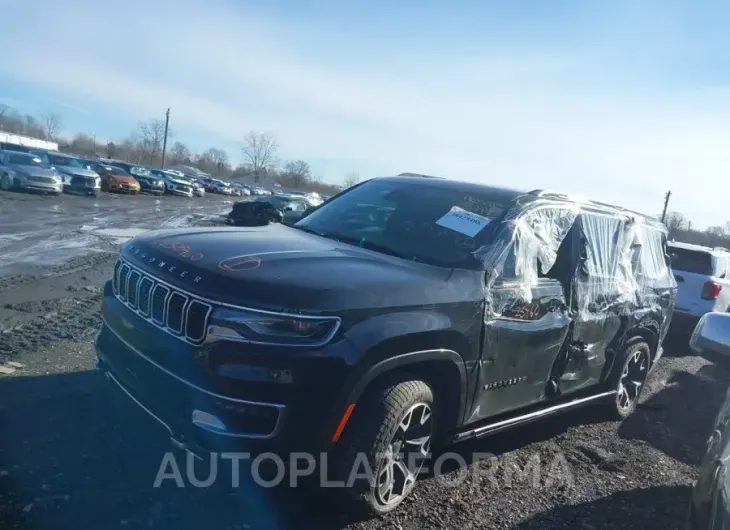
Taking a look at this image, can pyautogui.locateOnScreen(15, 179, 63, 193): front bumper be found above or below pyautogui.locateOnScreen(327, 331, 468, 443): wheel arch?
below

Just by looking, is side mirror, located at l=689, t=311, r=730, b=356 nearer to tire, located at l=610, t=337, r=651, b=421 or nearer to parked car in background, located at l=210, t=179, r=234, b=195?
tire, located at l=610, t=337, r=651, b=421

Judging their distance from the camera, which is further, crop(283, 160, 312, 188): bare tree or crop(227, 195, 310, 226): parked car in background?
crop(283, 160, 312, 188): bare tree

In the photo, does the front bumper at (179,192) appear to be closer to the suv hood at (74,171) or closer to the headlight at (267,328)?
the suv hood at (74,171)

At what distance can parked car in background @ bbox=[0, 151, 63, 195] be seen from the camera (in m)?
24.1

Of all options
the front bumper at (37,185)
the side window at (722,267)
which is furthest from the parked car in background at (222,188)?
the side window at (722,267)

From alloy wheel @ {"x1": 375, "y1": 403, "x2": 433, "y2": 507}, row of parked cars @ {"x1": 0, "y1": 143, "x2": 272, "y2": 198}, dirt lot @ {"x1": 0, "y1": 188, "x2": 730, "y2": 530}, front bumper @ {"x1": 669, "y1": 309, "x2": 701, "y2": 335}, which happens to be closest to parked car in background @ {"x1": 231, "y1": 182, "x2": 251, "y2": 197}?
row of parked cars @ {"x1": 0, "y1": 143, "x2": 272, "y2": 198}

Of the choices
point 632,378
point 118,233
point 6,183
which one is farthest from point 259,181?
point 632,378

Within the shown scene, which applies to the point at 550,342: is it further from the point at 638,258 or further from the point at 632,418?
the point at 632,418

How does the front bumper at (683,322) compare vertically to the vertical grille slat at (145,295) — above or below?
below

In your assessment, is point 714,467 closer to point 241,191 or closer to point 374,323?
point 374,323

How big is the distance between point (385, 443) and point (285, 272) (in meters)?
1.04

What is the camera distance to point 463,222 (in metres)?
4.05

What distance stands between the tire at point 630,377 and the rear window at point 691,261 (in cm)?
456

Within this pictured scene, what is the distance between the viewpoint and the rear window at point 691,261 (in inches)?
379
